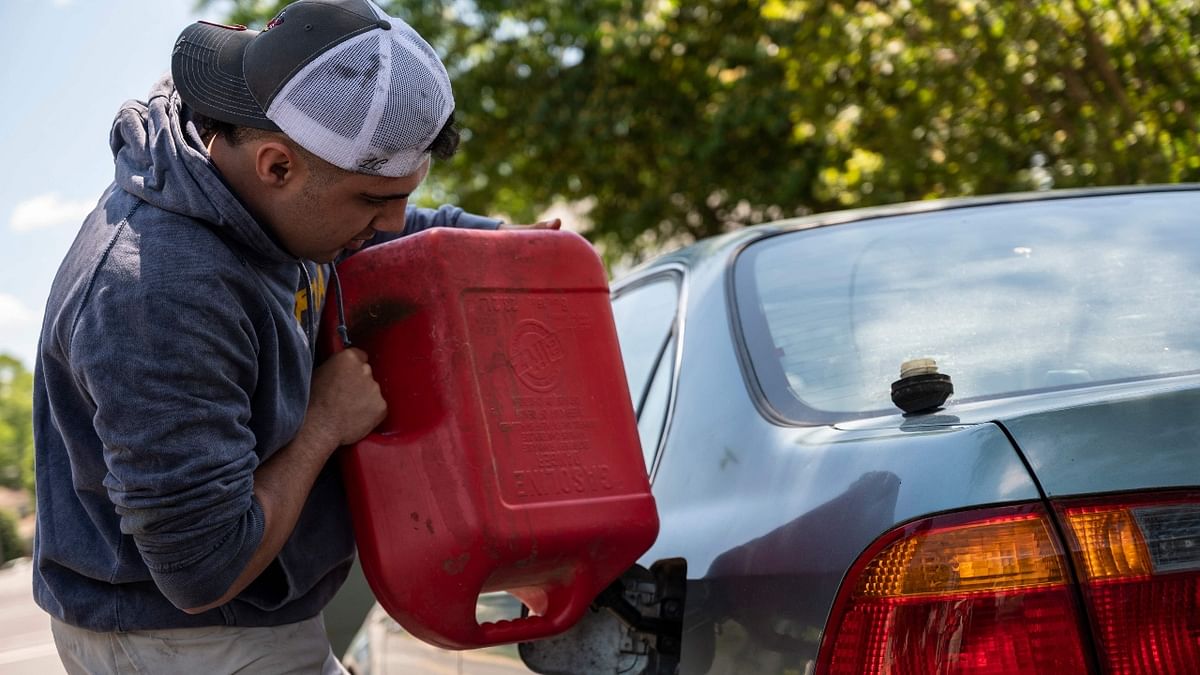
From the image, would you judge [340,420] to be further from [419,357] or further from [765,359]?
[765,359]

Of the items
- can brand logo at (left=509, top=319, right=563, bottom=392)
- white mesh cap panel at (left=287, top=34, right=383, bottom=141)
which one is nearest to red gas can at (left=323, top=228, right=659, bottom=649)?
can brand logo at (left=509, top=319, right=563, bottom=392)

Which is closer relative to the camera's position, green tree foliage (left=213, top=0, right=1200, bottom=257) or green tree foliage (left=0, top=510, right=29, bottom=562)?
green tree foliage (left=213, top=0, right=1200, bottom=257)

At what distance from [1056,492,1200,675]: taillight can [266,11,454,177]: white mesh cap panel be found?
0.99 m

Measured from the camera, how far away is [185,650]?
187cm

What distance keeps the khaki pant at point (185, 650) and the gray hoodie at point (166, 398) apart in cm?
3

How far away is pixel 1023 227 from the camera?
2.46 metres

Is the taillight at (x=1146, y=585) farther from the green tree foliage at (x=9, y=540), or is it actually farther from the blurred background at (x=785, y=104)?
the green tree foliage at (x=9, y=540)

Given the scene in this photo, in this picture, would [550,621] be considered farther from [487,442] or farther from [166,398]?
[166,398]

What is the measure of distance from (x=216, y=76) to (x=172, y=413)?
1.62 ft

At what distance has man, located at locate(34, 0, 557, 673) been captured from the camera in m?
1.63

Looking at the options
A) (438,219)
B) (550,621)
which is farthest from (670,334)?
(550,621)

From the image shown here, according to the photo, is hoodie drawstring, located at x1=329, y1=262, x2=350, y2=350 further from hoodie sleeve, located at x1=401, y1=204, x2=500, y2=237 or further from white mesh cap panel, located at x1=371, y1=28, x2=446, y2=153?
hoodie sleeve, located at x1=401, y1=204, x2=500, y2=237

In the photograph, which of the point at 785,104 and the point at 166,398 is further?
the point at 785,104

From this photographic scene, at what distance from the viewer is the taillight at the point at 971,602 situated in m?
1.41
